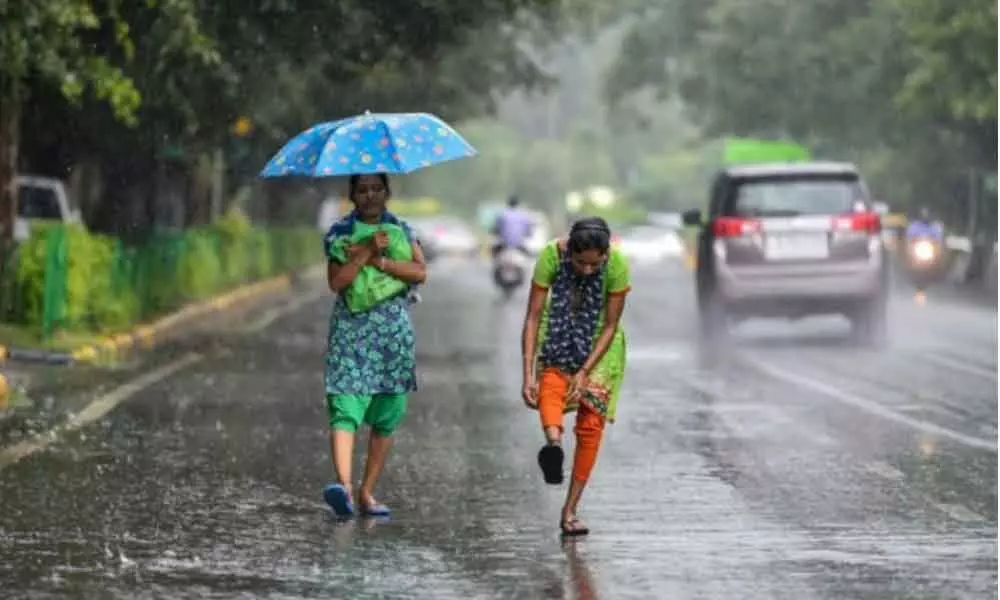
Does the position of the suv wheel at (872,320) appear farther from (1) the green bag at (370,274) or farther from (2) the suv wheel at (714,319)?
Result: (1) the green bag at (370,274)

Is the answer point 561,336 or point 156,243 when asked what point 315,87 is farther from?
point 561,336

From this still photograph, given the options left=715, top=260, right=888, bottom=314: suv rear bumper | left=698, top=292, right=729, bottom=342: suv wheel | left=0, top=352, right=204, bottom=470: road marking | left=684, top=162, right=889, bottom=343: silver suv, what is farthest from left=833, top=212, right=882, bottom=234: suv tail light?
left=0, top=352, right=204, bottom=470: road marking

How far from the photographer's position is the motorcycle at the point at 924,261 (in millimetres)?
42938

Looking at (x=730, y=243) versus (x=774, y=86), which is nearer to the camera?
(x=730, y=243)

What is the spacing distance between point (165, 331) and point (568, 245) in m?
18.5

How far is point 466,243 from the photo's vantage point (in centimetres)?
8669

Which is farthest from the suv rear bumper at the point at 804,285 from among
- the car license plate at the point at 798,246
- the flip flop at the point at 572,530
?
the flip flop at the point at 572,530

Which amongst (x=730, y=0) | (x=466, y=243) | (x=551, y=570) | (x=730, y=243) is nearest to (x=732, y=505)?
(x=551, y=570)

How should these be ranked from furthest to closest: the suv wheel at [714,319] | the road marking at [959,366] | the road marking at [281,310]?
the road marking at [281,310]
the suv wheel at [714,319]
the road marking at [959,366]

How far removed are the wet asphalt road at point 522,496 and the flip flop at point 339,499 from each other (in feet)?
0.45

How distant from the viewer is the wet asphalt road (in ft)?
30.2

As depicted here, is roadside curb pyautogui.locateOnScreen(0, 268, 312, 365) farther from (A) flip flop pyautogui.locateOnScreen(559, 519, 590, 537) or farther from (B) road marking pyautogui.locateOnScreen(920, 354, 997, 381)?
(A) flip flop pyautogui.locateOnScreen(559, 519, 590, 537)

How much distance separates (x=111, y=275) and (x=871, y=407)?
11846 millimetres

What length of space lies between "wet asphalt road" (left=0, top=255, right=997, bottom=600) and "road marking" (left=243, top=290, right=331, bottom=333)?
890 cm
